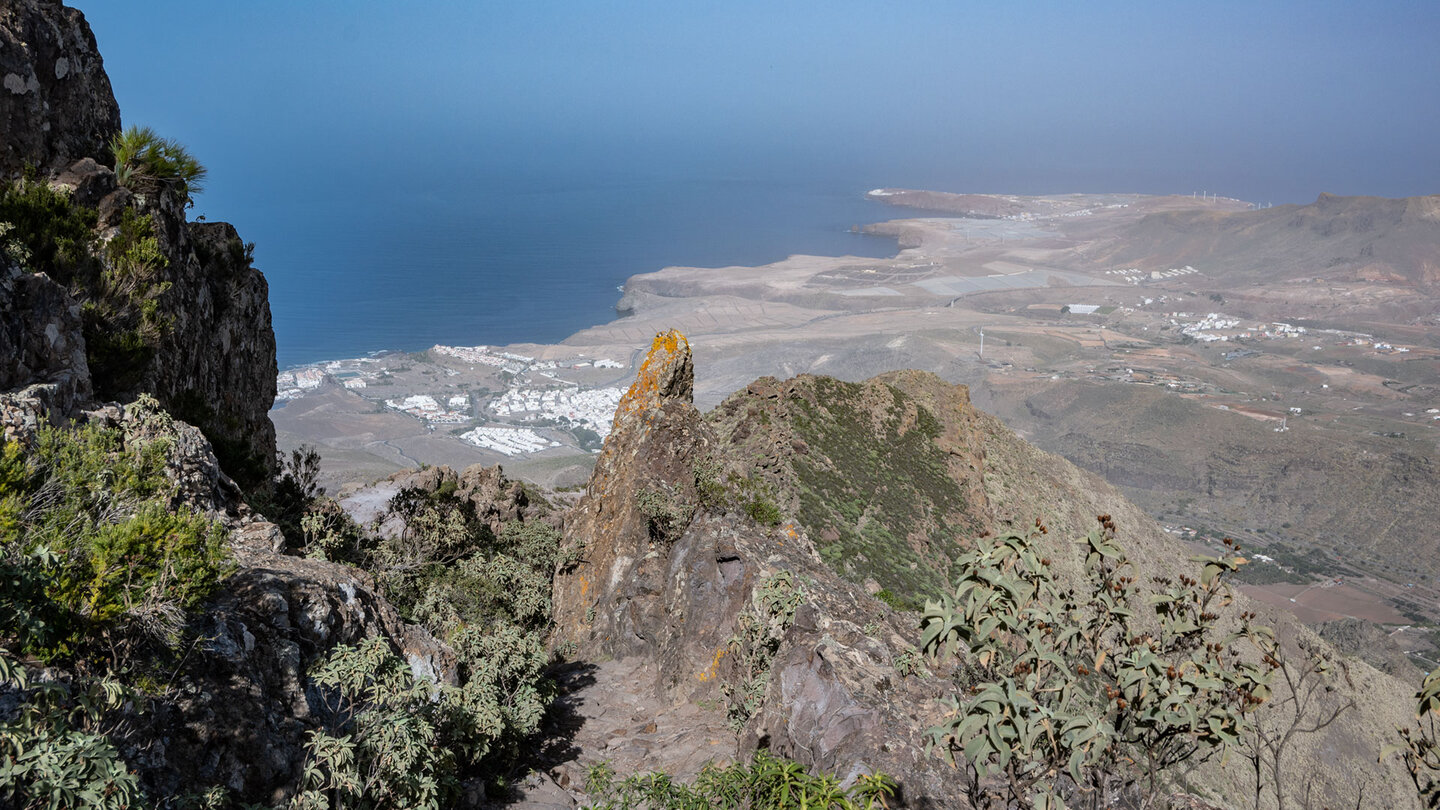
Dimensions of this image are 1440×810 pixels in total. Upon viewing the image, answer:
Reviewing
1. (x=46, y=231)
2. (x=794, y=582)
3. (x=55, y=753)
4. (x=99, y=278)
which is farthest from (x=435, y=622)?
(x=46, y=231)

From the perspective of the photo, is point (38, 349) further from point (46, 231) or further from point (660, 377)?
point (660, 377)

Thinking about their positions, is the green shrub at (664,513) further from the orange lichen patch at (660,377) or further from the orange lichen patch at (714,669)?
the orange lichen patch at (714,669)

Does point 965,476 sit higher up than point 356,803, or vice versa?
point 356,803

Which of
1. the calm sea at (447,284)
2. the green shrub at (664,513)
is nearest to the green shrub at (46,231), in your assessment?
the green shrub at (664,513)

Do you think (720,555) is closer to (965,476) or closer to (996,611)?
(996,611)

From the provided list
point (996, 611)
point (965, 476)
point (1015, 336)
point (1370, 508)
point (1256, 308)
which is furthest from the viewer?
point (1256, 308)

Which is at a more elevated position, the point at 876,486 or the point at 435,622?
the point at 435,622

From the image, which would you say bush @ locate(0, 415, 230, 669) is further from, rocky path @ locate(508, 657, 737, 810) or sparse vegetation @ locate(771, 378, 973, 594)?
sparse vegetation @ locate(771, 378, 973, 594)

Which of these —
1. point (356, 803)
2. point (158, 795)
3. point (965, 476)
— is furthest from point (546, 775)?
point (965, 476)
